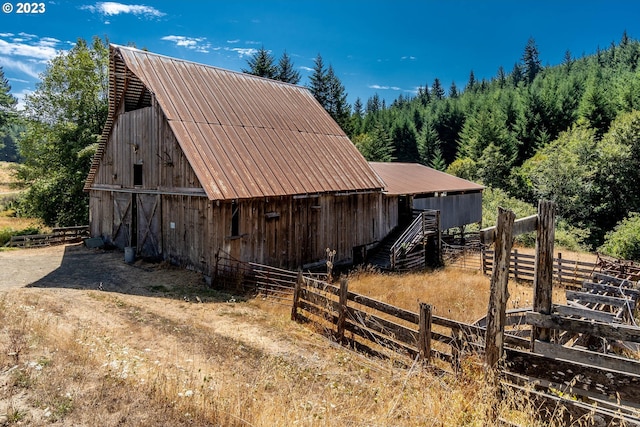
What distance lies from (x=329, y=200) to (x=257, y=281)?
5.37m

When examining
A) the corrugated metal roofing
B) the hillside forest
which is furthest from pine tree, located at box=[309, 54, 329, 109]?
the corrugated metal roofing

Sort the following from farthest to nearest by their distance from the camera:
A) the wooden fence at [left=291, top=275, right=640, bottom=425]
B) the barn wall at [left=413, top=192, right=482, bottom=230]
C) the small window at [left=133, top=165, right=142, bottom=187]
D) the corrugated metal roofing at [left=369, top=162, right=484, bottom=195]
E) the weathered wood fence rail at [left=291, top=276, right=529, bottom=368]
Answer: the barn wall at [left=413, top=192, right=482, bottom=230], the corrugated metal roofing at [left=369, top=162, right=484, bottom=195], the small window at [left=133, top=165, right=142, bottom=187], the weathered wood fence rail at [left=291, top=276, right=529, bottom=368], the wooden fence at [left=291, top=275, right=640, bottom=425]

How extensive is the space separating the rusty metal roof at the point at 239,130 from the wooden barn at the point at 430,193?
3.41m

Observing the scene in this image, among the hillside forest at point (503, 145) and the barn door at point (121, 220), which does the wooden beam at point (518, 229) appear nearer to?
the barn door at point (121, 220)

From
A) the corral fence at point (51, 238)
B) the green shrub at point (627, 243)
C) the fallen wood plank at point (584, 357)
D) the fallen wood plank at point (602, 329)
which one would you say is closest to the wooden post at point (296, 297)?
the fallen wood plank at point (584, 357)

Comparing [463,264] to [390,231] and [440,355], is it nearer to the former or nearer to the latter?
[390,231]

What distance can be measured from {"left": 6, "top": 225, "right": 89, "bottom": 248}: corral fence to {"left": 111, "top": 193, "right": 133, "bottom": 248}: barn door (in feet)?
14.2

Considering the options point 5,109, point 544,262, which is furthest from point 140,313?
point 5,109

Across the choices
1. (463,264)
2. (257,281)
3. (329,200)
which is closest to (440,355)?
(257,281)

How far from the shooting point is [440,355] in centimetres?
654

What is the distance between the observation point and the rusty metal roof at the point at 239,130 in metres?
14.4

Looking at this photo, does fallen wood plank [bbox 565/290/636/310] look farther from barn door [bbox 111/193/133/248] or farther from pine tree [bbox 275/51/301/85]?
pine tree [bbox 275/51/301/85]

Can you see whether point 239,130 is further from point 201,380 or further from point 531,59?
point 531,59

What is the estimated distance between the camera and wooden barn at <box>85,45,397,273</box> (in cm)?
1431
